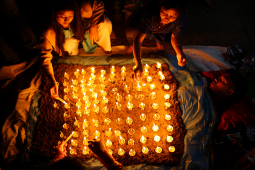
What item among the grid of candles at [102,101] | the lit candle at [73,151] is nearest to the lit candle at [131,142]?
the grid of candles at [102,101]

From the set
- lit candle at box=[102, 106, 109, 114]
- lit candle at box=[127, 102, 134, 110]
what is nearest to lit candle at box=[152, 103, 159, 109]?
lit candle at box=[127, 102, 134, 110]

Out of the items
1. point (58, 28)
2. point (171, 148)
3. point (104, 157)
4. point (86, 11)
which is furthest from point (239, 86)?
point (58, 28)

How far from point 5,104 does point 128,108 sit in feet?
7.21

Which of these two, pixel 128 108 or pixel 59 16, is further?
pixel 128 108

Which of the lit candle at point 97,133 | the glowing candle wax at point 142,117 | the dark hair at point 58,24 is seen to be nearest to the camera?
the dark hair at point 58,24

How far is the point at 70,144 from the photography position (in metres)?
2.38

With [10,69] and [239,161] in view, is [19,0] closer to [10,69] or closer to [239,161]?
[10,69]

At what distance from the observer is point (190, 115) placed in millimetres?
2525

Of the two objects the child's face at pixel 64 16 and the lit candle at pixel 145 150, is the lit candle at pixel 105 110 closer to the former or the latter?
the lit candle at pixel 145 150

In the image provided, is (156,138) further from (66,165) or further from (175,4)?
(175,4)

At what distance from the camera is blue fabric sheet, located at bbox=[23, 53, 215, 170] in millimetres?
2285

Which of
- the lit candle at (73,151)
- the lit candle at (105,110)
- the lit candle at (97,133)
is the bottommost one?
the lit candle at (73,151)

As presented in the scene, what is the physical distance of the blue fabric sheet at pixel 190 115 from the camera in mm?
2285

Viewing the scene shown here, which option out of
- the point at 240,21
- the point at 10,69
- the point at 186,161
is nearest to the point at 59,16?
the point at 10,69
